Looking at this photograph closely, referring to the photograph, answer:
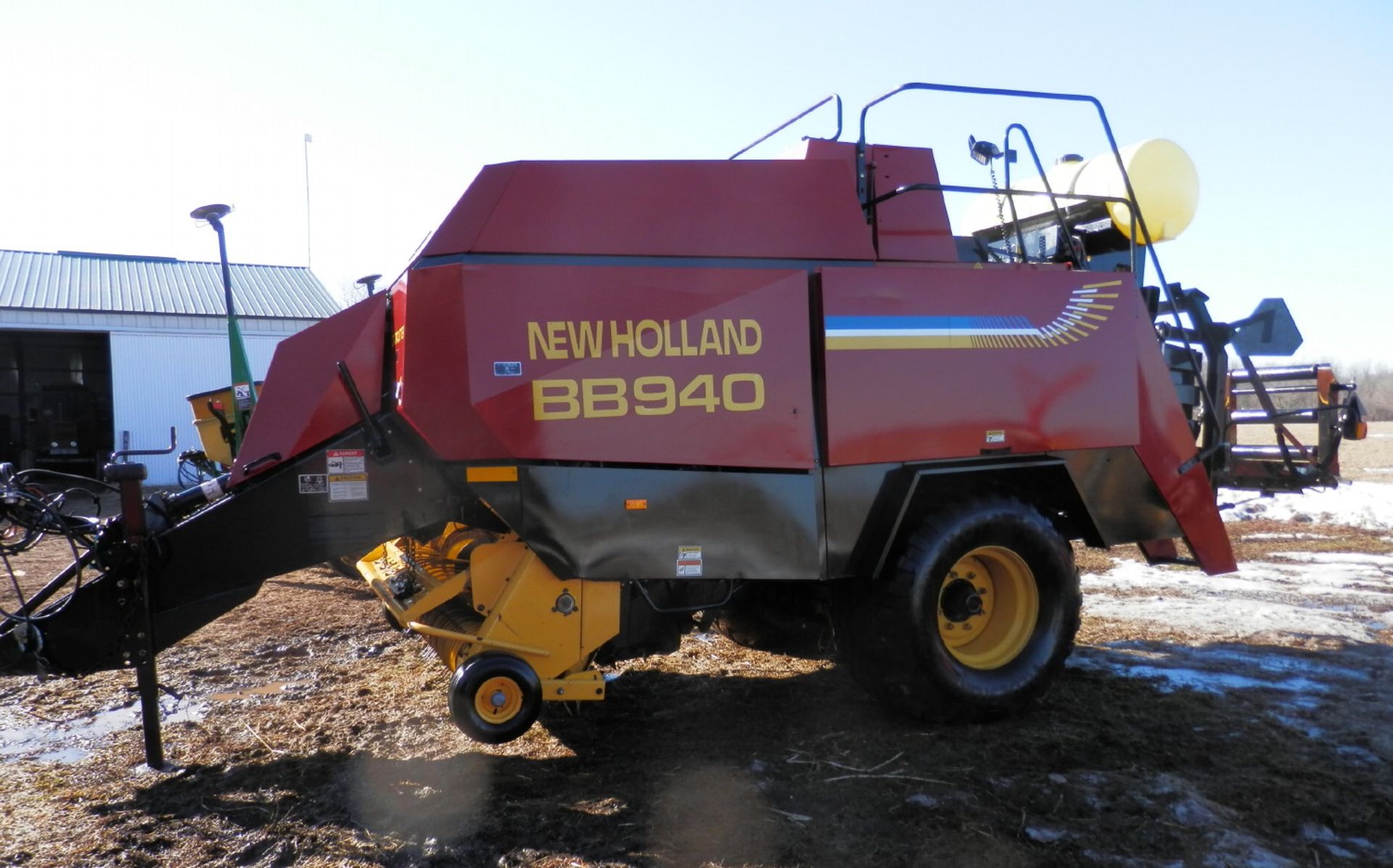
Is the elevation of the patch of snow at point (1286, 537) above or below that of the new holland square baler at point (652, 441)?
below

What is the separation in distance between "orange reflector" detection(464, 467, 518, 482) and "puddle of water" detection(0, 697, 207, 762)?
204 cm

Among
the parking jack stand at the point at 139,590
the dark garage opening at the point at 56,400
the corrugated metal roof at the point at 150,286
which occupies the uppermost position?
the corrugated metal roof at the point at 150,286

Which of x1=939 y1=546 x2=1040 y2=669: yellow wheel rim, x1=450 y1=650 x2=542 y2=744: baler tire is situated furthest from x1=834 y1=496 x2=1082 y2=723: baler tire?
x1=450 y1=650 x2=542 y2=744: baler tire

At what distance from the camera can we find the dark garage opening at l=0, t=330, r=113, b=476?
832 inches

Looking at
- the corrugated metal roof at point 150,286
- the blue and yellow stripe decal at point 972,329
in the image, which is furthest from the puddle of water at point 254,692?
the corrugated metal roof at point 150,286

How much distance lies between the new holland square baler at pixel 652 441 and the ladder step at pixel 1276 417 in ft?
5.64

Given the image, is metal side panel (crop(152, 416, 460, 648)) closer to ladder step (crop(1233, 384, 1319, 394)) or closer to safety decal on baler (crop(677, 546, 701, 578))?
safety decal on baler (crop(677, 546, 701, 578))

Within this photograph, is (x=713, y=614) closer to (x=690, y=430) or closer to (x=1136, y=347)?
(x=690, y=430)

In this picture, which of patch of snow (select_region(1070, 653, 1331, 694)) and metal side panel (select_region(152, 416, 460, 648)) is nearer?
metal side panel (select_region(152, 416, 460, 648))

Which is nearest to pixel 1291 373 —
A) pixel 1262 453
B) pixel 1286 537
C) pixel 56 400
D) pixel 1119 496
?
pixel 1262 453

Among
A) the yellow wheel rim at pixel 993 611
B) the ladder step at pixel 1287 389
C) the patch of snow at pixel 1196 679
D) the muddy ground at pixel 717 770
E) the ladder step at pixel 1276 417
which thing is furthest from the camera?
the ladder step at pixel 1287 389

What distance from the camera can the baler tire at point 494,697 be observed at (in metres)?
3.61

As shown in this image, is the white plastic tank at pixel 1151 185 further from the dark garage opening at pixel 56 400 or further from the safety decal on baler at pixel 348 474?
the dark garage opening at pixel 56 400

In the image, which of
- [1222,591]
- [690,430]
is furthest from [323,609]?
[1222,591]
